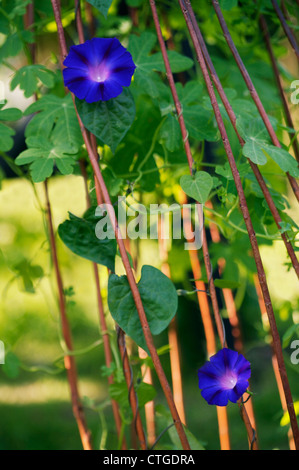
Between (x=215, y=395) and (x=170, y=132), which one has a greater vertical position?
(x=170, y=132)

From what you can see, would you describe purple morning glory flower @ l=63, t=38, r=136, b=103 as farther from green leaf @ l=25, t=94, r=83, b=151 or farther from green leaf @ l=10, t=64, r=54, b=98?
green leaf @ l=10, t=64, r=54, b=98

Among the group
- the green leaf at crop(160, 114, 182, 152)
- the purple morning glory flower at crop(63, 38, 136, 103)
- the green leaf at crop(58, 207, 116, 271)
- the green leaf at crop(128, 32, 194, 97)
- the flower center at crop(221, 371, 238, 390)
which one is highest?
the green leaf at crop(128, 32, 194, 97)

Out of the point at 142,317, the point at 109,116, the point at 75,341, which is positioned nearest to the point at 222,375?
the point at 142,317

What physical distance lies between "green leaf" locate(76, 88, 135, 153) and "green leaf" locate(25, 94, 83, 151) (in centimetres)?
12

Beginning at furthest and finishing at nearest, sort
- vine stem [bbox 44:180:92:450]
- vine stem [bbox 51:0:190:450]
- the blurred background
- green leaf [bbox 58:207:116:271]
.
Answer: the blurred background, vine stem [bbox 44:180:92:450], green leaf [bbox 58:207:116:271], vine stem [bbox 51:0:190:450]

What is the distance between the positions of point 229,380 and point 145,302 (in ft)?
0.54

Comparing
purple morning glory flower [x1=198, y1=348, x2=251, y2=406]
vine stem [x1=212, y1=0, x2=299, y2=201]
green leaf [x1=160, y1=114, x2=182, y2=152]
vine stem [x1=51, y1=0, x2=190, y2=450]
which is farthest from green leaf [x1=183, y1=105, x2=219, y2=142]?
purple morning glory flower [x1=198, y1=348, x2=251, y2=406]

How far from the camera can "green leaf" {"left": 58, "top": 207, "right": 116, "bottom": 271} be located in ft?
2.46

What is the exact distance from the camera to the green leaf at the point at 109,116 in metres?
0.71

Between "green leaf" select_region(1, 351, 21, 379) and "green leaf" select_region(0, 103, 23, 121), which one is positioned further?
"green leaf" select_region(1, 351, 21, 379)

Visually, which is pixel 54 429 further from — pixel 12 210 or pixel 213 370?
pixel 213 370

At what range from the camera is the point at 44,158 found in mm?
813

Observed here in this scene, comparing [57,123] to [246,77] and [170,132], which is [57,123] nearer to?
[170,132]
